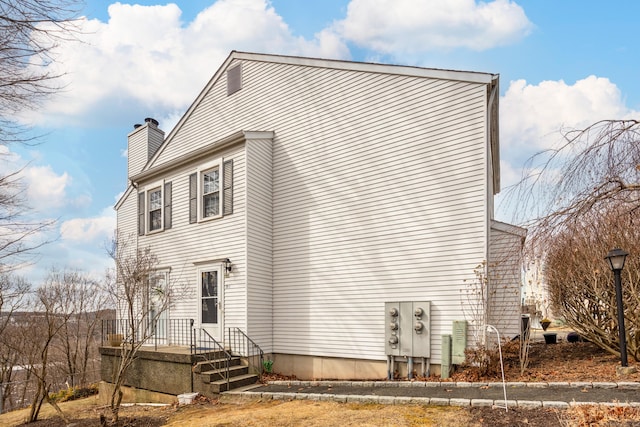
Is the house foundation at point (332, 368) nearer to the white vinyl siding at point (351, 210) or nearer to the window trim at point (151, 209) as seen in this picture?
the white vinyl siding at point (351, 210)

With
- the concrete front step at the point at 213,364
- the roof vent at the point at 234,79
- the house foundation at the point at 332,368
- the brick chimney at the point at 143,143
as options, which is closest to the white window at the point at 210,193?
the roof vent at the point at 234,79

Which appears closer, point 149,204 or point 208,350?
point 208,350

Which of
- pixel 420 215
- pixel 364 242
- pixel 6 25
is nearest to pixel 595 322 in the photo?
pixel 420 215

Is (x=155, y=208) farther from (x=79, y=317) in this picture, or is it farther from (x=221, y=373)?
(x=79, y=317)

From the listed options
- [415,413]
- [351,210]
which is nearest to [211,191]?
[351,210]

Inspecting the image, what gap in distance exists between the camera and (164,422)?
765 centimetres

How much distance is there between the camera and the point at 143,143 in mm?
17234

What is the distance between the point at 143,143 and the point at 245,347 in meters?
10.7

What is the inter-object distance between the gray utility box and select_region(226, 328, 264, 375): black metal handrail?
3.30 metres

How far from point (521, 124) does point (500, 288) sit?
13.3ft

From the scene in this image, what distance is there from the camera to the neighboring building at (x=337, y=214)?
8945 millimetres

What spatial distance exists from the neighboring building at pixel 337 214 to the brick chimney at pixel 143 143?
13.2 feet

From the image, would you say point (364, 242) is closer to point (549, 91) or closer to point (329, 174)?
point (329, 174)

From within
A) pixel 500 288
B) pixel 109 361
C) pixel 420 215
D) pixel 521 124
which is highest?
pixel 521 124
